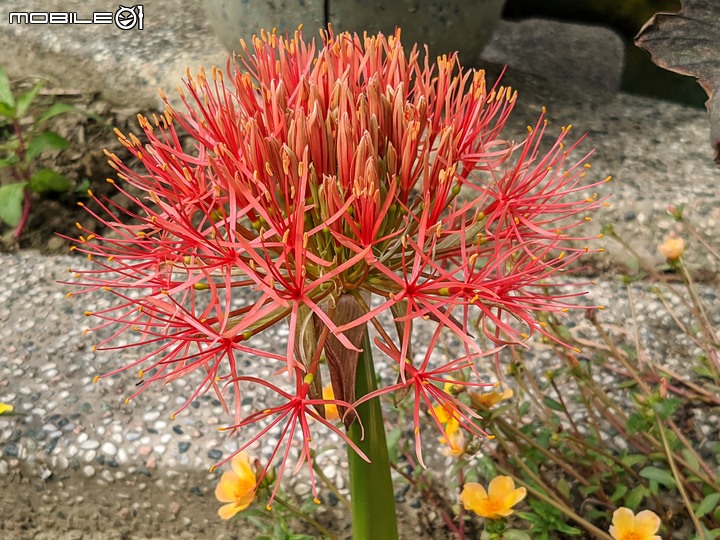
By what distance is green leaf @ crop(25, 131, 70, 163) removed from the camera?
1.60m

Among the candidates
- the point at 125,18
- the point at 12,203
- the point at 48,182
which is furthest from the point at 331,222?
the point at 125,18

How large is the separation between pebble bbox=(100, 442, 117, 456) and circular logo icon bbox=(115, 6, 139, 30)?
5.02ft

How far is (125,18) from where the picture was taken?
7.61ft

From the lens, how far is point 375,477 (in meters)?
0.65

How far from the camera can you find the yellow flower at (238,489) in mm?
771

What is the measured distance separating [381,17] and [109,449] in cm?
102

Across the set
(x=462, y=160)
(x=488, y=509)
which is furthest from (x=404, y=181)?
(x=488, y=509)

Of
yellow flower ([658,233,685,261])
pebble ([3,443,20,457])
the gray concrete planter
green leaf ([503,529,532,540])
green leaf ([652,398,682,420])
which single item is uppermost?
the gray concrete planter

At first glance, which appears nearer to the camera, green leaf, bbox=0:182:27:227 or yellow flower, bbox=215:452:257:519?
yellow flower, bbox=215:452:257:519

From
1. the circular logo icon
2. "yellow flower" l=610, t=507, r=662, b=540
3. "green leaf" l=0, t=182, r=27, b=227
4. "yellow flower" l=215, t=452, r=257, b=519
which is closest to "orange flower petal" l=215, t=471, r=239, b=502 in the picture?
"yellow flower" l=215, t=452, r=257, b=519

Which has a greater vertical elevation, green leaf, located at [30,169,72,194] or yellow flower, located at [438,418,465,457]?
yellow flower, located at [438,418,465,457]

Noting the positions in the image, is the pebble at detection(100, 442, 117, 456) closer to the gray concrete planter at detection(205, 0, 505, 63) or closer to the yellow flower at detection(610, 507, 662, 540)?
the yellow flower at detection(610, 507, 662, 540)

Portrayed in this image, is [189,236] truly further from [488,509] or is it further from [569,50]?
Result: [569,50]

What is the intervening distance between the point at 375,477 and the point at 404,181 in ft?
0.85
